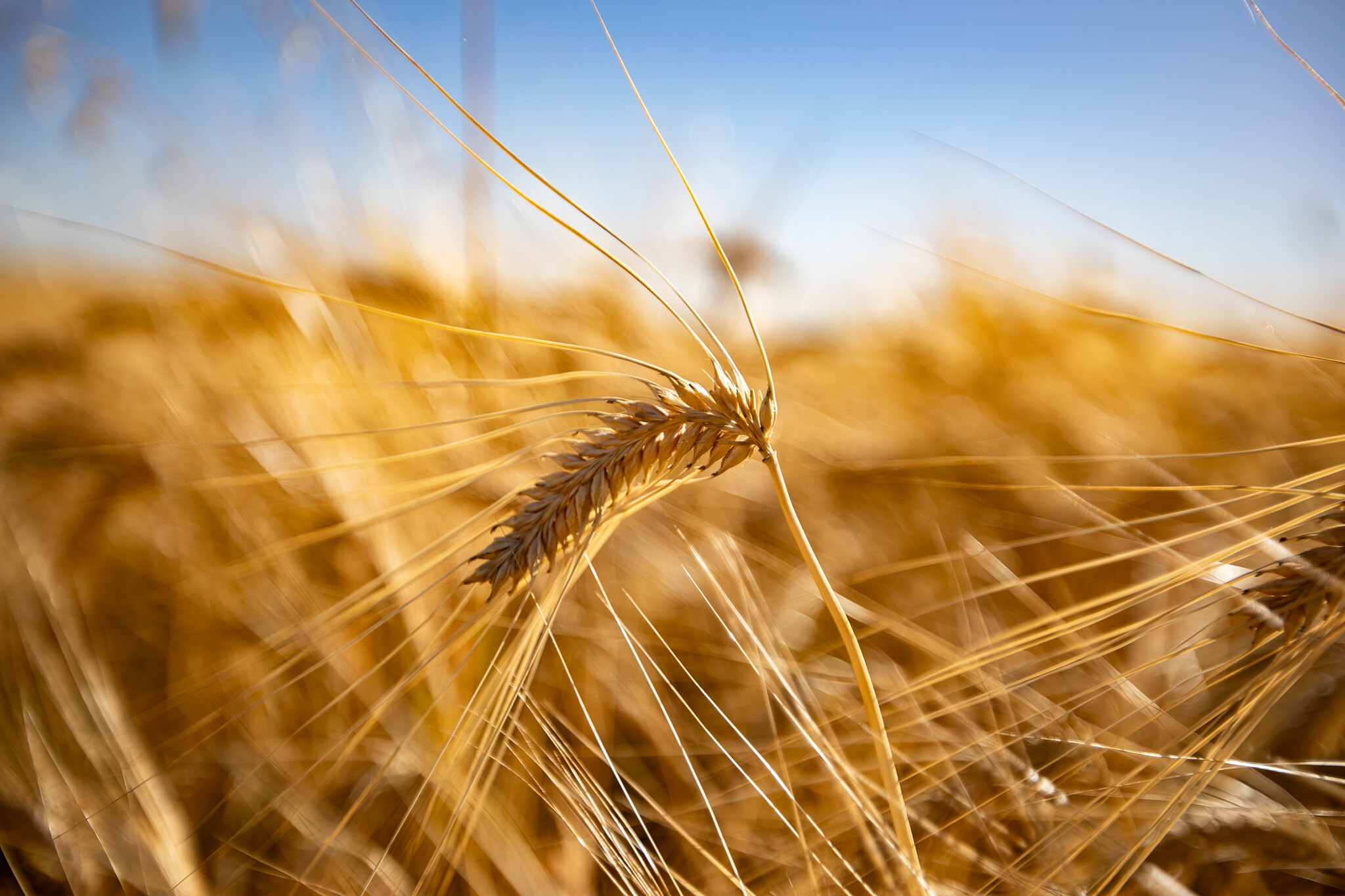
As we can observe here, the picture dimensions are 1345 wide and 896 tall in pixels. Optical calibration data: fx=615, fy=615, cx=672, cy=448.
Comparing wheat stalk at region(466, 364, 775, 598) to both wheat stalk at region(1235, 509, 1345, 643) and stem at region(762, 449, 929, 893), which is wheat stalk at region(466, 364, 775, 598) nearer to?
stem at region(762, 449, 929, 893)

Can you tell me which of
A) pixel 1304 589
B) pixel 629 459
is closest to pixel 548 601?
pixel 629 459

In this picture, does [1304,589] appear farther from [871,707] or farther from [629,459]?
[629,459]

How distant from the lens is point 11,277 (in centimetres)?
100

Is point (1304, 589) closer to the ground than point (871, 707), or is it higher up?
higher up

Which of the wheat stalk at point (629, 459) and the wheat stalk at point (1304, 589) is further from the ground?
the wheat stalk at point (1304, 589)

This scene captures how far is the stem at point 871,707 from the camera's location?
0.37 m

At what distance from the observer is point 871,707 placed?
391mm

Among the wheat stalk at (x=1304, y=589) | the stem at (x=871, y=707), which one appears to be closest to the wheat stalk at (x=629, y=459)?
the stem at (x=871, y=707)

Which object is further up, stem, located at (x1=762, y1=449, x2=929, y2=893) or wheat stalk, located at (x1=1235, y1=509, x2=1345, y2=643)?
wheat stalk, located at (x1=1235, y1=509, x2=1345, y2=643)

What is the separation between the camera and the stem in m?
0.37

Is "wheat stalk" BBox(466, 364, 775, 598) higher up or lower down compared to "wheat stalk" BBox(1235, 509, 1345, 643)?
lower down

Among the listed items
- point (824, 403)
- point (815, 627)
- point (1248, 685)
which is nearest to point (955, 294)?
point (824, 403)

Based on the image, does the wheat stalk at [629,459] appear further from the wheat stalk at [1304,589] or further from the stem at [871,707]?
the wheat stalk at [1304,589]

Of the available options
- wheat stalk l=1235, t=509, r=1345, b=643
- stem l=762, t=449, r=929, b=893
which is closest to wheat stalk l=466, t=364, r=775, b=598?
stem l=762, t=449, r=929, b=893
